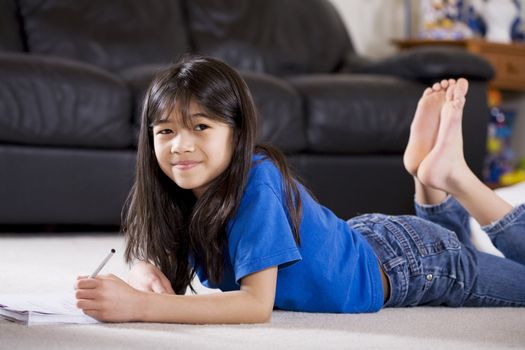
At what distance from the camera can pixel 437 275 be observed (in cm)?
145

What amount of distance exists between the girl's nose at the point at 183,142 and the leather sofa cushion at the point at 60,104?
4.04 ft

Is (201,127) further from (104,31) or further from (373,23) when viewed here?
(373,23)

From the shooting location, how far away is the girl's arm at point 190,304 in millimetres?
1152

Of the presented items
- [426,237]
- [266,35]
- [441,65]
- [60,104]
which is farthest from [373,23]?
[426,237]

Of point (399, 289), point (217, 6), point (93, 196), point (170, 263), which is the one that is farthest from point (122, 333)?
point (217, 6)

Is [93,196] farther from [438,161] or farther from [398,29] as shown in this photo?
[398,29]

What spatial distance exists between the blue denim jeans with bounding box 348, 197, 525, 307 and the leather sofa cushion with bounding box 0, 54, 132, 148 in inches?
43.1

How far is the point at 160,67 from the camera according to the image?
8.80ft

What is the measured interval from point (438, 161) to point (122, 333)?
2.44ft

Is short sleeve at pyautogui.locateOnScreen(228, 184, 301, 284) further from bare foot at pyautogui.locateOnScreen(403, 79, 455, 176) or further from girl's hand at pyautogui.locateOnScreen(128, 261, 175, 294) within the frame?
bare foot at pyautogui.locateOnScreen(403, 79, 455, 176)

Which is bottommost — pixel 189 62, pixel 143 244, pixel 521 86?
pixel 521 86

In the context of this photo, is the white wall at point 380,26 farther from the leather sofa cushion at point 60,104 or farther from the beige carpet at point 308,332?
the beige carpet at point 308,332

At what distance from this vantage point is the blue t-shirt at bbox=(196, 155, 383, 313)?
120cm

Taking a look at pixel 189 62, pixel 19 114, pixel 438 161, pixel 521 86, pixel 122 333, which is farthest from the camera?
pixel 521 86
